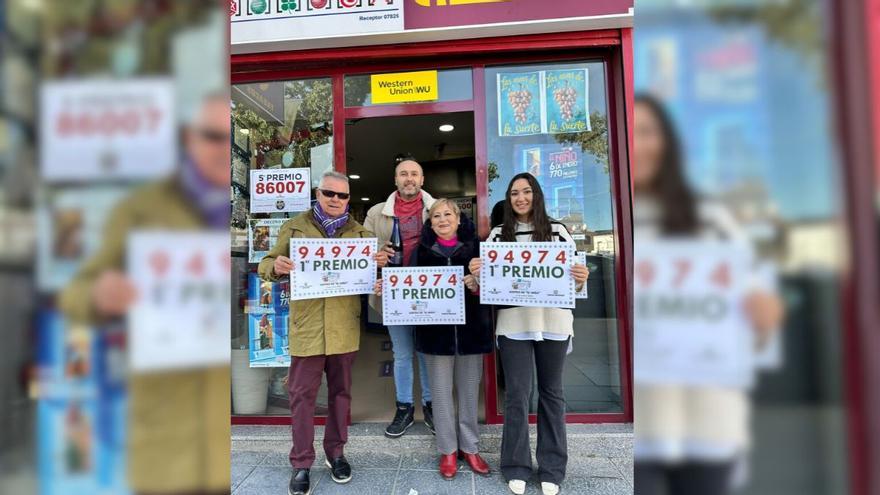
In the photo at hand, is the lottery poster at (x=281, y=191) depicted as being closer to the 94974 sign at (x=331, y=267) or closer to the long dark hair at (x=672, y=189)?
the 94974 sign at (x=331, y=267)

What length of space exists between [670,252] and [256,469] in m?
3.51

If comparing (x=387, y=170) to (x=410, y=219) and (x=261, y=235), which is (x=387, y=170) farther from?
(x=410, y=219)

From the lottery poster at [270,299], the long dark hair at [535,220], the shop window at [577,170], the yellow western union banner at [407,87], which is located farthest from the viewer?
the lottery poster at [270,299]

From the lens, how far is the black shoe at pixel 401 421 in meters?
3.62

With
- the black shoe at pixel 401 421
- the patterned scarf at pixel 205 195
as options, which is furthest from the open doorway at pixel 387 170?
the patterned scarf at pixel 205 195

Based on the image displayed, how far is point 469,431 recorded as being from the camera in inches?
119

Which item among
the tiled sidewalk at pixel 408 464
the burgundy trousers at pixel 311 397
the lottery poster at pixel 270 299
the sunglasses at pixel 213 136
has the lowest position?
the tiled sidewalk at pixel 408 464

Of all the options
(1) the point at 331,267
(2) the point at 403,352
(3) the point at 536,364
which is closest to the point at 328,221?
(1) the point at 331,267

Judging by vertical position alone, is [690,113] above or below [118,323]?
above

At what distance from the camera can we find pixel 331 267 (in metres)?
2.87

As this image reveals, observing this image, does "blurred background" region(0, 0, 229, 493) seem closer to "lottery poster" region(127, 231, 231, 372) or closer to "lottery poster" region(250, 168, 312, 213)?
"lottery poster" region(127, 231, 231, 372)

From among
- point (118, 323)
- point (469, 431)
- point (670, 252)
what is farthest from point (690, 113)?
point (469, 431)

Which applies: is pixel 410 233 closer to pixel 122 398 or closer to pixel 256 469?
pixel 256 469

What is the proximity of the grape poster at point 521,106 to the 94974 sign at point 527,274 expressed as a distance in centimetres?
157
